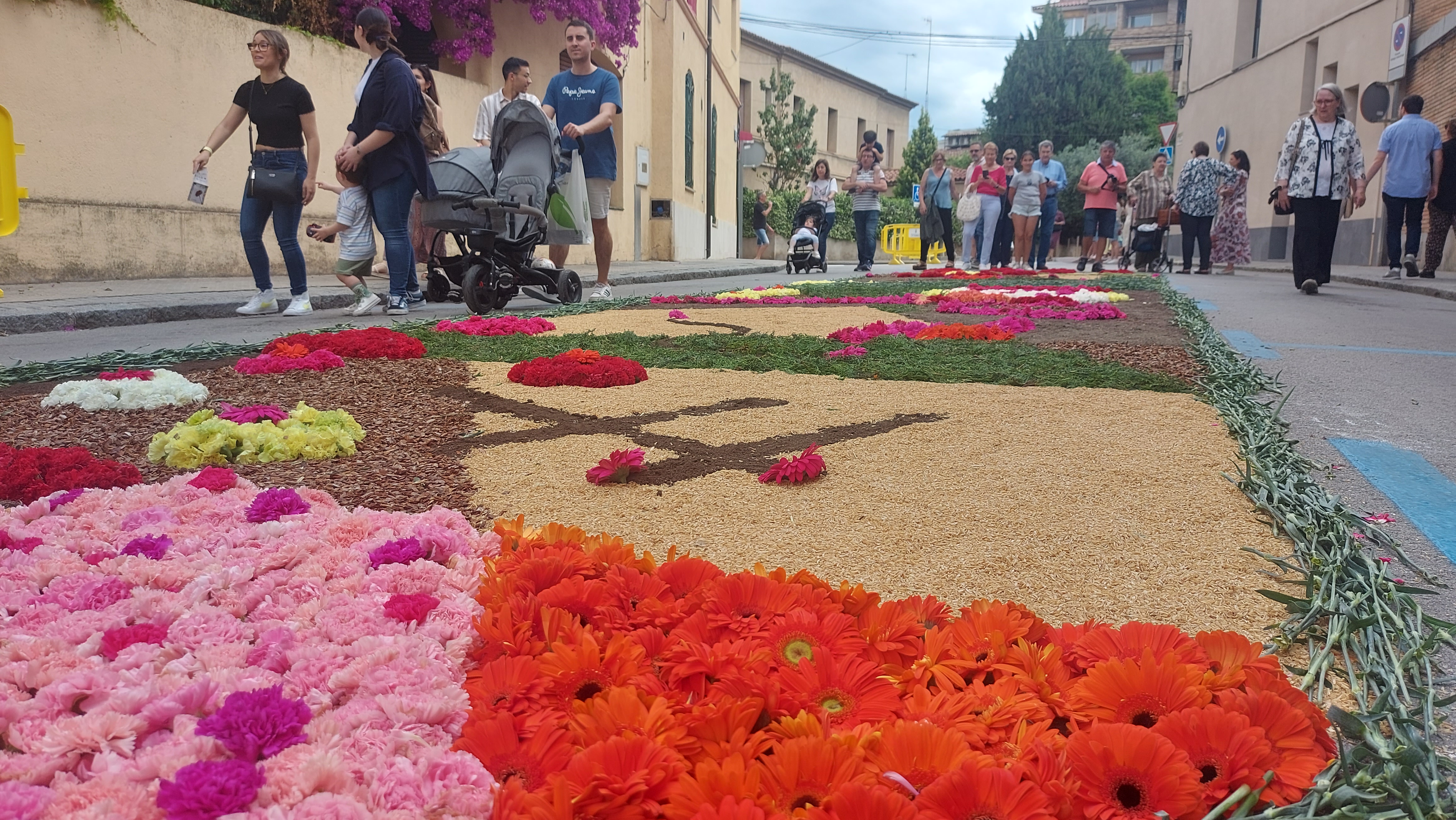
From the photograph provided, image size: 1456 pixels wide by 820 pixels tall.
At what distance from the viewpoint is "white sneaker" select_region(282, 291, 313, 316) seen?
24.4 feet

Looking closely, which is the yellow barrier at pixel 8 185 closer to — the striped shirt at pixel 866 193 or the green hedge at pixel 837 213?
the striped shirt at pixel 866 193

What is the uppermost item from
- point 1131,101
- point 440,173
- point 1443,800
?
point 1131,101

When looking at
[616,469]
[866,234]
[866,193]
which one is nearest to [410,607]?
[616,469]

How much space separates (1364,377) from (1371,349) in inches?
53.8

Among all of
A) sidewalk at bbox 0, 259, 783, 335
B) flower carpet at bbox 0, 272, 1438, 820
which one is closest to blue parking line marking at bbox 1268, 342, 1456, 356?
flower carpet at bbox 0, 272, 1438, 820

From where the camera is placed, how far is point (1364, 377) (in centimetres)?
439

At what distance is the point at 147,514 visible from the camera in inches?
81.0

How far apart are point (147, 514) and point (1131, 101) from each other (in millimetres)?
51752

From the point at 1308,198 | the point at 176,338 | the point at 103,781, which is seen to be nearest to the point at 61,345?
the point at 176,338

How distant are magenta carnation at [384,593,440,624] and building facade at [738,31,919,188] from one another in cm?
3521

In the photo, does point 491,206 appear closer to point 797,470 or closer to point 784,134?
point 797,470

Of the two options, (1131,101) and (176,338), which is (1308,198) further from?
(1131,101)

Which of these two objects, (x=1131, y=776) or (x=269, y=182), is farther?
(x=269, y=182)

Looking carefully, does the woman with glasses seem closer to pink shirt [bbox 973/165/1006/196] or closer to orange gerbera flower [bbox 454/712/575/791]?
orange gerbera flower [bbox 454/712/575/791]
